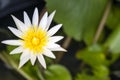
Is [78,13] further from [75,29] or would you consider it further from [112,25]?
[112,25]

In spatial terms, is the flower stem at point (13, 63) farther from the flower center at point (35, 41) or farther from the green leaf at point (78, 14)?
the flower center at point (35, 41)

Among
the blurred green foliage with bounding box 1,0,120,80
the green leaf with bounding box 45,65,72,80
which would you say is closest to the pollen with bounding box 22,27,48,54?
the blurred green foliage with bounding box 1,0,120,80

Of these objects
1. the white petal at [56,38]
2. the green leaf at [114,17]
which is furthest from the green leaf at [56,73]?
the white petal at [56,38]

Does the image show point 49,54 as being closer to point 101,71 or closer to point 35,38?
point 35,38

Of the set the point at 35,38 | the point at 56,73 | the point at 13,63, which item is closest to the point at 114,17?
the point at 56,73

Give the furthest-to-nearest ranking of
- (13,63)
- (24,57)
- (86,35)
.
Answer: (86,35)
(13,63)
(24,57)
